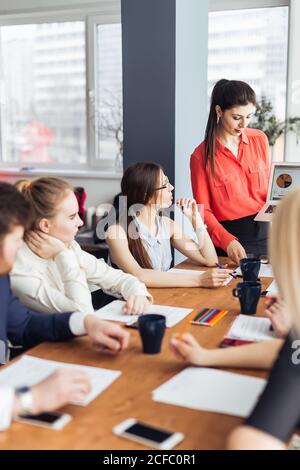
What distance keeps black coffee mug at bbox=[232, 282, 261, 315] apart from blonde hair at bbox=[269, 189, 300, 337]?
2.14ft

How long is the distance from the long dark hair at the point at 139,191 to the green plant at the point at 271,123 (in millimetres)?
2680

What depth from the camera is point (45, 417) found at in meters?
1.08

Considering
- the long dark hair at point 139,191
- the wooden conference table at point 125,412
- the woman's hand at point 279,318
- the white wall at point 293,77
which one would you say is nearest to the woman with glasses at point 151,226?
the long dark hair at point 139,191

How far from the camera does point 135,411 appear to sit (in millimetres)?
1103

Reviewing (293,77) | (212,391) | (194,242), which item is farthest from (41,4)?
(212,391)

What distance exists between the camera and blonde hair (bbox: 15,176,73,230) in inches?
76.0

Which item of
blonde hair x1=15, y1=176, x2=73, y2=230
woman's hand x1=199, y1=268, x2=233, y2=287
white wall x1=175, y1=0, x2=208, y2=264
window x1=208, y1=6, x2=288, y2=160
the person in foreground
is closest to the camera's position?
the person in foreground

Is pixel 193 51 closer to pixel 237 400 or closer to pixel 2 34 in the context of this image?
pixel 237 400

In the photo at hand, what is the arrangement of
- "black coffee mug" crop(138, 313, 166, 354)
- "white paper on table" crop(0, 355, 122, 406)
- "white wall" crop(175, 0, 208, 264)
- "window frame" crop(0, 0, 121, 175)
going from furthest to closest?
"window frame" crop(0, 0, 121, 175), "white wall" crop(175, 0, 208, 264), "black coffee mug" crop(138, 313, 166, 354), "white paper on table" crop(0, 355, 122, 406)

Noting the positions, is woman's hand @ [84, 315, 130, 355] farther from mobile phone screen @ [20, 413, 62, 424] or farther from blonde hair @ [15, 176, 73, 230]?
blonde hair @ [15, 176, 73, 230]

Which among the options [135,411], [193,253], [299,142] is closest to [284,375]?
[135,411]

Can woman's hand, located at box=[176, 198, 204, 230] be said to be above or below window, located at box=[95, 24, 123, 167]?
below

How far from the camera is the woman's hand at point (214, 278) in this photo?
6.75 feet

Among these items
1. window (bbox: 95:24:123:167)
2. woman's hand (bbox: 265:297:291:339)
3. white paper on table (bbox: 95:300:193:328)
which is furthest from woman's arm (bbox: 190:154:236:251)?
window (bbox: 95:24:123:167)
